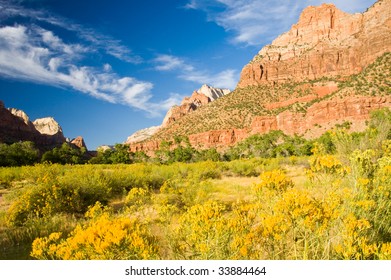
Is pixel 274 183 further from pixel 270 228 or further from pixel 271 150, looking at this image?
pixel 271 150

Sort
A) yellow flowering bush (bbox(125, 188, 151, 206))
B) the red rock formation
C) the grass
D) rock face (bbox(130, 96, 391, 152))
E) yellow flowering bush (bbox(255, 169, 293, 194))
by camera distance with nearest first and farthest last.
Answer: the grass, yellow flowering bush (bbox(255, 169, 293, 194)), yellow flowering bush (bbox(125, 188, 151, 206)), the red rock formation, rock face (bbox(130, 96, 391, 152))

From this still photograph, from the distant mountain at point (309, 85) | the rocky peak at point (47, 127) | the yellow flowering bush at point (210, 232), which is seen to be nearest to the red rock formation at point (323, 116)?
the distant mountain at point (309, 85)

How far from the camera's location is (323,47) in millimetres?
123688

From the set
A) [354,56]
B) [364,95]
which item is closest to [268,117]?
[364,95]

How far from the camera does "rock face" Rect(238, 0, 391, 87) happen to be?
10038 centimetres

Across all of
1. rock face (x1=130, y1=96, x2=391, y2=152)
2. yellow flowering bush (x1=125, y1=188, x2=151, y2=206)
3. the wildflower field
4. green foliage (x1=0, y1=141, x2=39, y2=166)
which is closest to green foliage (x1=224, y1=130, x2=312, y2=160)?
rock face (x1=130, y1=96, x2=391, y2=152)

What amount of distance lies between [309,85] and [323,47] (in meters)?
32.3

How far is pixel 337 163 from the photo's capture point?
143 inches

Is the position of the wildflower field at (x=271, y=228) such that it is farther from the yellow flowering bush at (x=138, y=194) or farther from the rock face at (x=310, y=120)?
the rock face at (x=310, y=120)

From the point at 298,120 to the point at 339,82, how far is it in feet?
95.0

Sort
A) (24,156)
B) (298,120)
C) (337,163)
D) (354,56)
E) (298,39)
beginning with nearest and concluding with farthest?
(337,163) < (24,156) < (298,120) < (354,56) < (298,39)

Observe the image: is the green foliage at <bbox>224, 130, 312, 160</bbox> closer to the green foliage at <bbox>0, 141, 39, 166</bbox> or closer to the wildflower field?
the green foliage at <bbox>0, 141, 39, 166</bbox>

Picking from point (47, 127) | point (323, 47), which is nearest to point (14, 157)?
point (323, 47)
